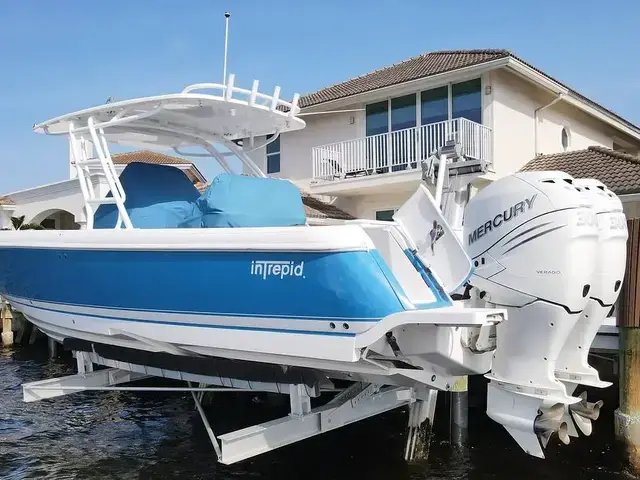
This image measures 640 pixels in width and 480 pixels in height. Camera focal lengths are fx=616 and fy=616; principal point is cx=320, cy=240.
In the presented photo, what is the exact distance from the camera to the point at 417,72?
46.2ft

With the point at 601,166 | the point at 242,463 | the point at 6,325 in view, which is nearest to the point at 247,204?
the point at 242,463

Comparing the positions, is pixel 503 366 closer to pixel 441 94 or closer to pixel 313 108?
pixel 441 94

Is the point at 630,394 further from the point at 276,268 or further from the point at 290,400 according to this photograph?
the point at 276,268

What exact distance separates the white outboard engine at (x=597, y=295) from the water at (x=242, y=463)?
4.77ft

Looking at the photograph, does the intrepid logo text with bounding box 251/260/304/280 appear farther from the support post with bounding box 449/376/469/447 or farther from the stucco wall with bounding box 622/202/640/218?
the stucco wall with bounding box 622/202/640/218

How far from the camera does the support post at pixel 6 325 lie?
13.5 m

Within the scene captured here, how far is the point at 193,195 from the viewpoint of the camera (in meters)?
6.37

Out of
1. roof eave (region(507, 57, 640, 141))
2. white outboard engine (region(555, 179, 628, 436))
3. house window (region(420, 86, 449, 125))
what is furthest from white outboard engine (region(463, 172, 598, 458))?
house window (region(420, 86, 449, 125))

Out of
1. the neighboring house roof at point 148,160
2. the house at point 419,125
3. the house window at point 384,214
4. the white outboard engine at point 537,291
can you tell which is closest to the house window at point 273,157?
the house at point 419,125

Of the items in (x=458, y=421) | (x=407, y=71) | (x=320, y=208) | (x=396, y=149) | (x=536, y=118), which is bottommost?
(x=458, y=421)

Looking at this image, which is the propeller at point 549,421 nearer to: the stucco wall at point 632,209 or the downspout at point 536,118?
the stucco wall at point 632,209

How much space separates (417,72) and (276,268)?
10981 millimetres

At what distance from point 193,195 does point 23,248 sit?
1.69m

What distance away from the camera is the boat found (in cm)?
402
